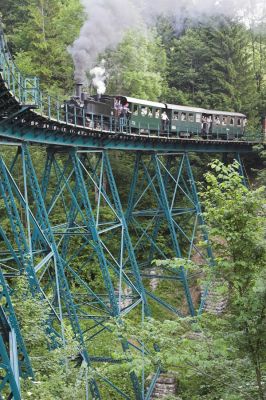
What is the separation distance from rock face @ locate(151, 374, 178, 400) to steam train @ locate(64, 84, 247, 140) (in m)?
8.34

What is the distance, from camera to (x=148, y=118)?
Answer: 77.8 feet

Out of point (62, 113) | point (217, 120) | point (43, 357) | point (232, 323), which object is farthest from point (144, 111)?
point (232, 323)

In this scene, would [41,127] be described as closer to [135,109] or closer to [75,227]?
[75,227]

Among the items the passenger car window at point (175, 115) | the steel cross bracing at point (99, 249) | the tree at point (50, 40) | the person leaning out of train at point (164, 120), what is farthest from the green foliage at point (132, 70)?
the person leaning out of train at point (164, 120)

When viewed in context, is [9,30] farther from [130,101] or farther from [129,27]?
[130,101]

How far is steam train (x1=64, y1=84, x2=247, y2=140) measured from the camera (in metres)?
19.1

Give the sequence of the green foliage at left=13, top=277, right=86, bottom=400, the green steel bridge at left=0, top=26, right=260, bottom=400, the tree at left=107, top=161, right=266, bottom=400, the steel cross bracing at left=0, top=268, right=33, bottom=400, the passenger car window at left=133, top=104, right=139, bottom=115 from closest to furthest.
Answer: the steel cross bracing at left=0, top=268, right=33, bottom=400 → the tree at left=107, top=161, right=266, bottom=400 → the green foliage at left=13, top=277, right=86, bottom=400 → the green steel bridge at left=0, top=26, right=260, bottom=400 → the passenger car window at left=133, top=104, right=139, bottom=115

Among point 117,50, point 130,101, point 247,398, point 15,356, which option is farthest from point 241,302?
point 117,50

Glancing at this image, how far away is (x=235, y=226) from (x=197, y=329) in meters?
1.60

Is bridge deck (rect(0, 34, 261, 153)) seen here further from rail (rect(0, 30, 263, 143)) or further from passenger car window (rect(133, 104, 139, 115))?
passenger car window (rect(133, 104, 139, 115))

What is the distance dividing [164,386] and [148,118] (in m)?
11.3

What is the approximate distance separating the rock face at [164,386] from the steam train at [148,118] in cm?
834

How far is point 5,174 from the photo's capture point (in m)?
11.4

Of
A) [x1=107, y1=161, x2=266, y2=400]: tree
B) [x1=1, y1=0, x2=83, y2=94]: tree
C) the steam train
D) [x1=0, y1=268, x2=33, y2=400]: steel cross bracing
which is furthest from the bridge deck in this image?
[x1=1, y1=0, x2=83, y2=94]: tree
